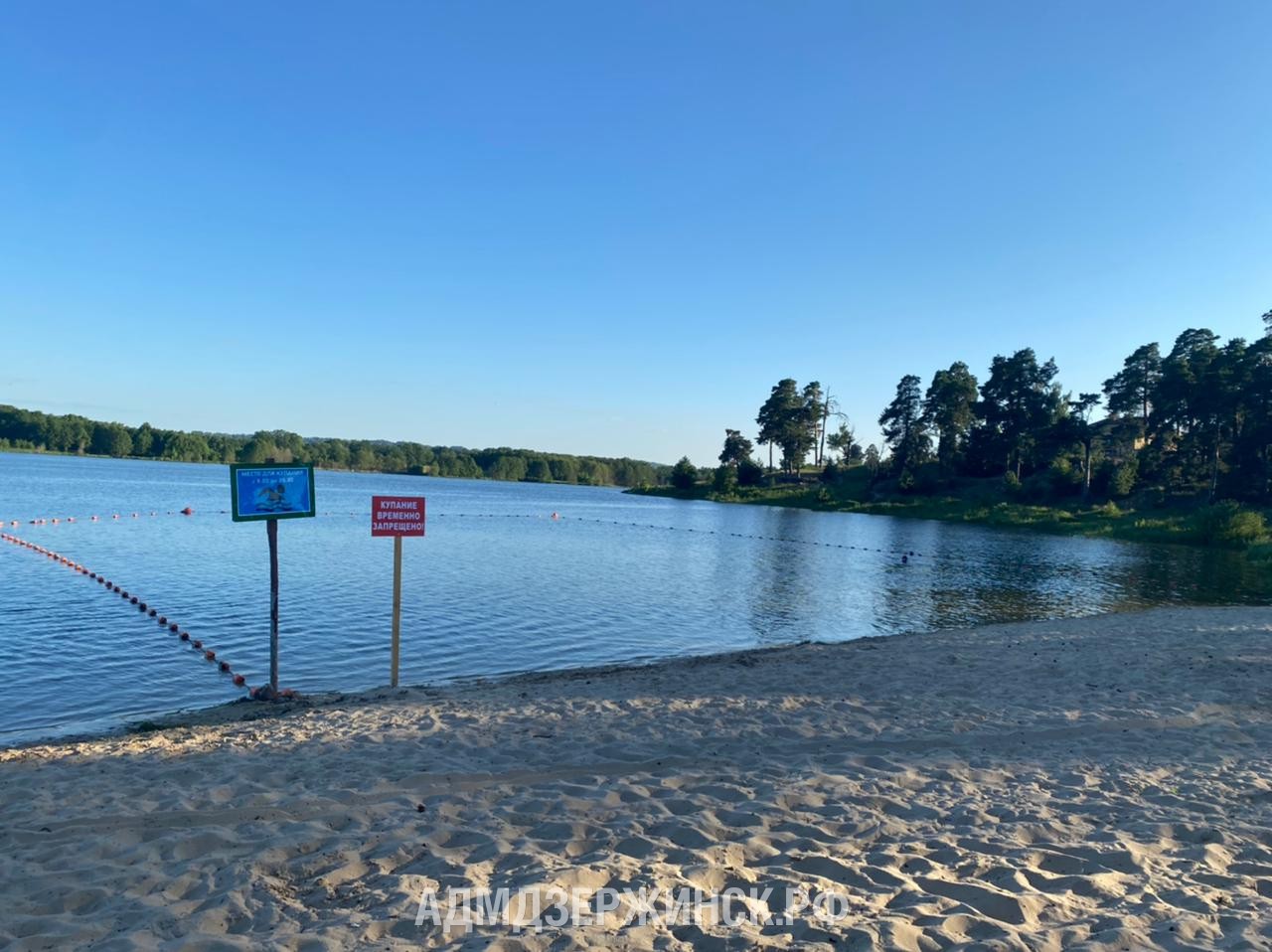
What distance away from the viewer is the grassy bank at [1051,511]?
151ft

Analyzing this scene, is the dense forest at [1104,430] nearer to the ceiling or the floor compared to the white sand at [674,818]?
nearer to the ceiling

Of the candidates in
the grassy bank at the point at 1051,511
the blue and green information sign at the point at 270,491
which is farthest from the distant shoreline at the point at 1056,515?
the blue and green information sign at the point at 270,491

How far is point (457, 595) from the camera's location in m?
20.9

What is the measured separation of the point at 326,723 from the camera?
875 centimetres

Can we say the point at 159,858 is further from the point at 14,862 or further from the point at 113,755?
the point at 113,755

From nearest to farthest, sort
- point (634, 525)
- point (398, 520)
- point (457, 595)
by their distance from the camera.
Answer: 1. point (398, 520)
2. point (457, 595)
3. point (634, 525)

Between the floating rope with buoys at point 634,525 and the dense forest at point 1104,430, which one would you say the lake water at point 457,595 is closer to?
the floating rope with buoys at point 634,525

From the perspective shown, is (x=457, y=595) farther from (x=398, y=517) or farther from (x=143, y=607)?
(x=398, y=517)

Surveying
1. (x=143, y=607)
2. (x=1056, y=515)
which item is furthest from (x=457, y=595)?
(x=1056, y=515)

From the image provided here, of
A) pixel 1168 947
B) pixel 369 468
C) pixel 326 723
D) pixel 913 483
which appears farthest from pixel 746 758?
pixel 369 468

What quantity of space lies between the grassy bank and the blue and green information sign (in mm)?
41639

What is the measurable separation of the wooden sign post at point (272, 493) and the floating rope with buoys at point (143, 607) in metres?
2.49

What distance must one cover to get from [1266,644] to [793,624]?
9336 mm

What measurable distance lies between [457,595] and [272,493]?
1115 centimetres
